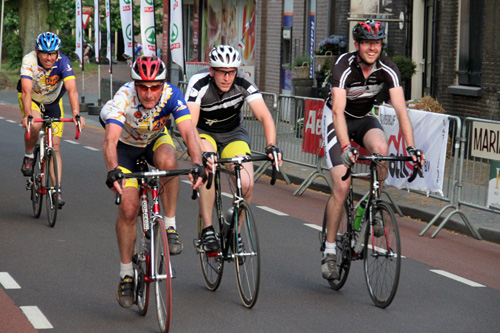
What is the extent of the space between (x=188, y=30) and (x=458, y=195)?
23.4 meters

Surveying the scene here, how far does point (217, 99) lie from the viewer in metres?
7.46

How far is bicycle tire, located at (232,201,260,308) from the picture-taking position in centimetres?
680

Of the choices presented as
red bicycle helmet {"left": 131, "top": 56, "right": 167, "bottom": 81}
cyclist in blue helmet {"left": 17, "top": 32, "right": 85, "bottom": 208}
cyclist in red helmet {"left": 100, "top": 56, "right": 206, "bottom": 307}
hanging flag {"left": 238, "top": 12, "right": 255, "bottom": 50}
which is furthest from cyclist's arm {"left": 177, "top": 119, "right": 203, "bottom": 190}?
hanging flag {"left": 238, "top": 12, "right": 255, "bottom": 50}

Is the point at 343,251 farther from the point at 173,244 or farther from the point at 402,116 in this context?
the point at 173,244

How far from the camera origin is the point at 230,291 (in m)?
7.58

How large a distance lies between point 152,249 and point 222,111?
1.78 meters

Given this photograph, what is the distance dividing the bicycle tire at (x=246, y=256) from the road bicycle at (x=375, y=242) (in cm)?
88

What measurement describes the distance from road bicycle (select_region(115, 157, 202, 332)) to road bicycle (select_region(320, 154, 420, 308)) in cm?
150

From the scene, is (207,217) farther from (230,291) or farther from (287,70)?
(287,70)

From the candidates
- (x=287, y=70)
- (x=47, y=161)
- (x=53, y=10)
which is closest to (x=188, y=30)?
(x=53, y=10)

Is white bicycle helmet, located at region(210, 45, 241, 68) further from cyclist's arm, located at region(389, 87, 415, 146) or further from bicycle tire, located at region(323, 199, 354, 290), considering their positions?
bicycle tire, located at region(323, 199, 354, 290)

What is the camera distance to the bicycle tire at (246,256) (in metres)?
6.80

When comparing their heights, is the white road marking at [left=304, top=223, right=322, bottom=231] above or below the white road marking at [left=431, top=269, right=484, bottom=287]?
above

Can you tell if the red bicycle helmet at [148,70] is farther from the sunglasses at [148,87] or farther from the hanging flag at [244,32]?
the hanging flag at [244,32]
